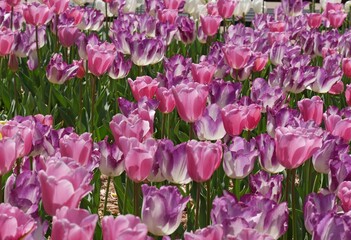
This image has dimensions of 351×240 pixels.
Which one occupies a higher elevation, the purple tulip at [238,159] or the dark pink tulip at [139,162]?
the dark pink tulip at [139,162]

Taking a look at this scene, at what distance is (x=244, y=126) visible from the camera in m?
2.67

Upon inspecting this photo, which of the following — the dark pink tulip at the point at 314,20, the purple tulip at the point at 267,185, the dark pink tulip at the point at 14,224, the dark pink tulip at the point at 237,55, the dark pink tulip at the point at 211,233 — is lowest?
the dark pink tulip at the point at 314,20

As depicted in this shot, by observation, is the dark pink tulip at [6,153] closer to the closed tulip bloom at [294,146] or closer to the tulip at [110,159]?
the tulip at [110,159]

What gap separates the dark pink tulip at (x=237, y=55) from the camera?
3.76 metres

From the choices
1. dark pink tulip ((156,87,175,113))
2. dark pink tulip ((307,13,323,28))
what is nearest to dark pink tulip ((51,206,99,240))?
dark pink tulip ((156,87,175,113))

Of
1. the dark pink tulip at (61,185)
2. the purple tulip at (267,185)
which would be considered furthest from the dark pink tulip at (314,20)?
the dark pink tulip at (61,185)

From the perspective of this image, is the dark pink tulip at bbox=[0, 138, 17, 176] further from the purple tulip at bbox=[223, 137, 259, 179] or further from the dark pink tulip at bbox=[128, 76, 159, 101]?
the dark pink tulip at bbox=[128, 76, 159, 101]

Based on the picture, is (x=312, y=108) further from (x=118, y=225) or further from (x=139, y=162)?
(x=118, y=225)

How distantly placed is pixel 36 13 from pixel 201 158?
2.45 m

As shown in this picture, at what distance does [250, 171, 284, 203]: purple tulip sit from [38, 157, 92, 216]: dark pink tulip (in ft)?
2.00

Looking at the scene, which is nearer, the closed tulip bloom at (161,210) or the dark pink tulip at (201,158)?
the closed tulip bloom at (161,210)

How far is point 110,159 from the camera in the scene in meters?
2.37

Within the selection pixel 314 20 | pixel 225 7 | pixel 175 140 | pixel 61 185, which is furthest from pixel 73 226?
pixel 314 20

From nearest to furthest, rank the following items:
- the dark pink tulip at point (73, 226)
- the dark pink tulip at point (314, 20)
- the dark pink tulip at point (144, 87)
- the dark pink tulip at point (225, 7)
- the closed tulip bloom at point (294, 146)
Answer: the dark pink tulip at point (73, 226)
the closed tulip bloom at point (294, 146)
the dark pink tulip at point (144, 87)
the dark pink tulip at point (225, 7)
the dark pink tulip at point (314, 20)
